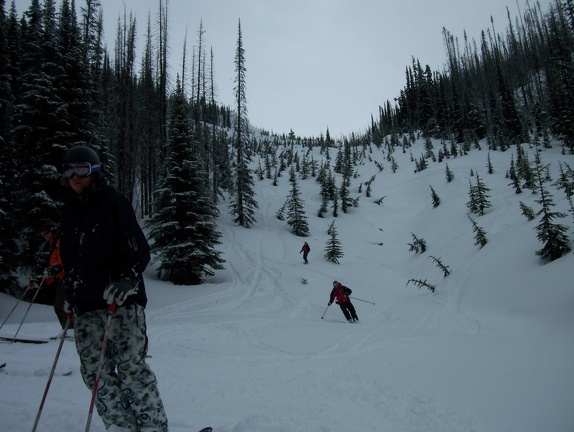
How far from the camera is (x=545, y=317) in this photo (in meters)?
8.29

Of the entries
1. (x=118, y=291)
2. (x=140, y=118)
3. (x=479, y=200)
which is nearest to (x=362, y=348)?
(x=118, y=291)

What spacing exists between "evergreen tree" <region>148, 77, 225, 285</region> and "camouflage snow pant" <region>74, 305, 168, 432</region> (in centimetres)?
1292

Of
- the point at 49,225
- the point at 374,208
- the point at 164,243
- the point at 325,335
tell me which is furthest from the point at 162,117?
the point at 325,335

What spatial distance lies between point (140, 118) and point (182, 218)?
17.5m

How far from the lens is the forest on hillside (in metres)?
12.9

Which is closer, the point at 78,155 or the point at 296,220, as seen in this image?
the point at 78,155

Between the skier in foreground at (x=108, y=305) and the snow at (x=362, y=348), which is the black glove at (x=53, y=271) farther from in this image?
the skier in foreground at (x=108, y=305)

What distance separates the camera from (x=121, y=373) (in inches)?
102

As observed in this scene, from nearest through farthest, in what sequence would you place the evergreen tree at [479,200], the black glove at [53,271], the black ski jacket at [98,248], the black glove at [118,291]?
the black glove at [118,291] → the black ski jacket at [98,248] → the black glove at [53,271] → the evergreen tree at [479,200]

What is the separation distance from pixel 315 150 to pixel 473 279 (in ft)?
165

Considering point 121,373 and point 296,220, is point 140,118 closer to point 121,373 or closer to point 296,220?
point 296,220

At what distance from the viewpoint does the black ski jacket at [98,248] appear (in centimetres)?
257

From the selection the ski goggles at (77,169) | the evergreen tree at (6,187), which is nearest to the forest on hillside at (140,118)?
the evergreen tree at (6,187)

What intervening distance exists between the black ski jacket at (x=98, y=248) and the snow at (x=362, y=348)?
5.63 feet
